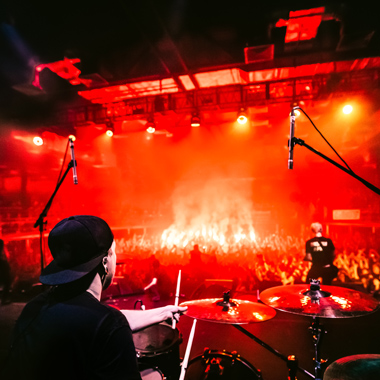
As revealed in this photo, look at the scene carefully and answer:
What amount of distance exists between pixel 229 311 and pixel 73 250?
1.47 metres

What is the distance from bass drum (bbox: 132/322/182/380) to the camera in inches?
77.6

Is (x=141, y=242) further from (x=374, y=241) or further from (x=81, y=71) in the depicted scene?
(x=374, y=241)

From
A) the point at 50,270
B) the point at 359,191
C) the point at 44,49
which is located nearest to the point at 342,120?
the point at 359,191

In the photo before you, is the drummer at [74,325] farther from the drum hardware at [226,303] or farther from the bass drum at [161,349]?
the drum hardware at [226,303]

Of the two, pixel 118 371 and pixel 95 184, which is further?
pixel 95 184

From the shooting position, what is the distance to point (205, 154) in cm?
1130

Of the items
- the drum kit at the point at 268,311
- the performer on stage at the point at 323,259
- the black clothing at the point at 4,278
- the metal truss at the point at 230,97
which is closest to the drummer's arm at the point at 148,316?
the drum kit at the point at 268,311

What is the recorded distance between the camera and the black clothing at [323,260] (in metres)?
5.06

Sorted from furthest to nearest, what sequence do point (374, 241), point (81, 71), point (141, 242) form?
point (141, 242), point (374, 241), point (81, 71)

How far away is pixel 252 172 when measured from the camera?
1130 centimetres

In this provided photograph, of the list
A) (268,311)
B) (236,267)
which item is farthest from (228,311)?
(236,267)

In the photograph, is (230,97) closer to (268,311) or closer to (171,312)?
(268,311)

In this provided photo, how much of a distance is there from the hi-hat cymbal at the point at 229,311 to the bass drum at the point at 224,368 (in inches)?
12.3

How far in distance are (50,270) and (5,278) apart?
220 inches
